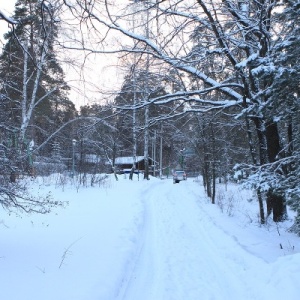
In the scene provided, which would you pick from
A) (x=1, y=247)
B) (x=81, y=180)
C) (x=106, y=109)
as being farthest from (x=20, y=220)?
(x=81, y=180)

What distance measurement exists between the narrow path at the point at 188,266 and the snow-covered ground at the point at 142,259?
0.05 ft

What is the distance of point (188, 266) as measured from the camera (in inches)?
227

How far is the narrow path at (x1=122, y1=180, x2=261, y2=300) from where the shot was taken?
4570 mm

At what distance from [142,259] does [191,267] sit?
98 centimetres

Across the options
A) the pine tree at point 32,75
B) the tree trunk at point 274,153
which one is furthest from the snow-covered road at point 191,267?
the pine tree at point 32,75

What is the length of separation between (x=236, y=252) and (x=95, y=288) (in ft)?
10.6

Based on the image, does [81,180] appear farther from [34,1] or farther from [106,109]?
[34,1]

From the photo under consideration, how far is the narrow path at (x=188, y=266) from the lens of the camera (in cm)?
457

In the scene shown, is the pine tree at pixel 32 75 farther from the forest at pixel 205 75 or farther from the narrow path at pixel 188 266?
the narrow path at pixel 188 266

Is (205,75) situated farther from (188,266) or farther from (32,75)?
(32,75)

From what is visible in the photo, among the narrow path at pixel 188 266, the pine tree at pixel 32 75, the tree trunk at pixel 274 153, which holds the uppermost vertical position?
the pine tree at pixel 32 75

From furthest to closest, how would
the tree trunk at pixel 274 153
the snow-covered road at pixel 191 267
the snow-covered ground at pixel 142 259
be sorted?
1. the tree trunk at pixel 274 153
2. the snow-covered road at pixel 191 267
3. the snow-covered ground at pixel 142 259

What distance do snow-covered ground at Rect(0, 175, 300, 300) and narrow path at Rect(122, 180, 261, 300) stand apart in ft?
0.05

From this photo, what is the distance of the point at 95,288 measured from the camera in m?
4.42
